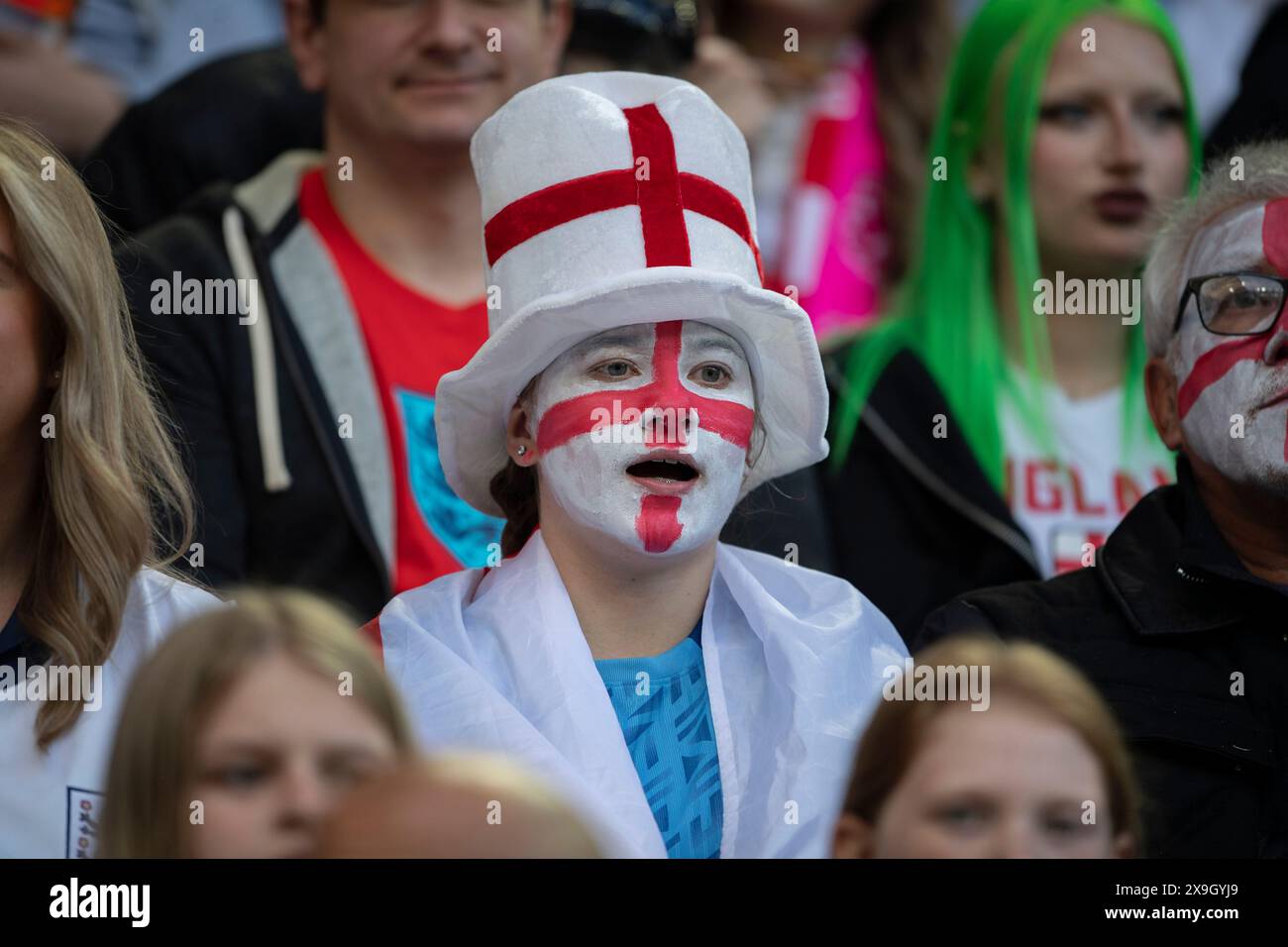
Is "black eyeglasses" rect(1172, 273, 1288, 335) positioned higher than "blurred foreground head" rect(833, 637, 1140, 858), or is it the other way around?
"black eyeglasses" rect(1172, 273, 1288, 335)

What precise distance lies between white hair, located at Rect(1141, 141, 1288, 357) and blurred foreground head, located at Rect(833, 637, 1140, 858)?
1150 mm

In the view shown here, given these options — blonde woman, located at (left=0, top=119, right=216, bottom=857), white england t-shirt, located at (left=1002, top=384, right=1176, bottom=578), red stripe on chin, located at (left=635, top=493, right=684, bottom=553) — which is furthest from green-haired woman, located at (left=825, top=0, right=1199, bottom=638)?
blonde woman, located at (left=0, top=119, right=216, bottom=857)

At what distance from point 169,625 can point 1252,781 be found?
165 centimetres

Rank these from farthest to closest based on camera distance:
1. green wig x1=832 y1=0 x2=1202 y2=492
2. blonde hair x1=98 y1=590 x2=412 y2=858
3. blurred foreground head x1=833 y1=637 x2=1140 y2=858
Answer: green wig x1=832 y1=0 x2=1202 y2=492 < blurred foreground head x1=833 y1=637 x2=1140 y2=858 < blonde hair x1=98 y1=590 x2=412 y2=858

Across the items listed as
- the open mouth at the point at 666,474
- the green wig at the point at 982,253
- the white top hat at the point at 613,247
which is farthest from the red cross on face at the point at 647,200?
the green wig at the point at 982,253

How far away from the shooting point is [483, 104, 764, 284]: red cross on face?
320cm

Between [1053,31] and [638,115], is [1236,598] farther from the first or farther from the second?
[1053,31]

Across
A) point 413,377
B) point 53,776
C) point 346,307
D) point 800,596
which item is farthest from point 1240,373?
point 53,776

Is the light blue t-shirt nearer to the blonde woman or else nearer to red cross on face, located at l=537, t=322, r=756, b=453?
red cross on face, located at l=537, t=322, r=756, b=453

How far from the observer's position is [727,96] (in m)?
5.04

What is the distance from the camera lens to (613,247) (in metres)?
3.19

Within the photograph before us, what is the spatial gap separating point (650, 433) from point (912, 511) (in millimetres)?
1238

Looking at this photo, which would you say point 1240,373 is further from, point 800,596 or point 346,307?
point 346,307

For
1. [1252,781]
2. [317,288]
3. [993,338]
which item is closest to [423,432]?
[317,288]
